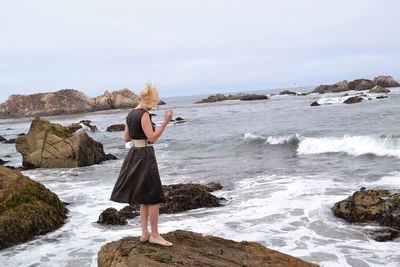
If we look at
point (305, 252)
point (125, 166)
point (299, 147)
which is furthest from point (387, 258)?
point (299, 147)

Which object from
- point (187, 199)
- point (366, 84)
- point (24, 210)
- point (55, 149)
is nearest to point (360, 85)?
point (366, 84)

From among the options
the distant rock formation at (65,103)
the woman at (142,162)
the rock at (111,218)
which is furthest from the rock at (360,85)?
the woman at (142,162)

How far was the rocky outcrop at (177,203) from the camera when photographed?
10102mm

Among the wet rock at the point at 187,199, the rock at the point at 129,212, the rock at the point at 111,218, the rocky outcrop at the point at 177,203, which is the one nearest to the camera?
the rock at the point at 111,218

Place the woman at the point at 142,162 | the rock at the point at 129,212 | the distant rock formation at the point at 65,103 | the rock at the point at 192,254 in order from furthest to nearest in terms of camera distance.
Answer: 1. the distant rock formation at the point at 65,103
2. the rock at the point at 129,212
3. the woman at the point at 142,162
4. the rock at the point at 192,254

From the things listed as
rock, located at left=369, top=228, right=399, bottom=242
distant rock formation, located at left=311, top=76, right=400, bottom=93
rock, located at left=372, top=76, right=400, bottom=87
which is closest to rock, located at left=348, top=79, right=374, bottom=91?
distant rock formation, located at left=311, top=76, right=400, bottom=93

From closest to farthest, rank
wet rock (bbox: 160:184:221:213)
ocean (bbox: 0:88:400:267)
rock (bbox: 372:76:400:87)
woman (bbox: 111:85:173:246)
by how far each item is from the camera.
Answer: woman (bbox: 111:85:173:246) → ocean (bbox: 0:88:400:267) → wet rock (bbox: 160:184:221:213) → rock (bbox: 372:76:400:87)

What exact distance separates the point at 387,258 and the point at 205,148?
1733cm

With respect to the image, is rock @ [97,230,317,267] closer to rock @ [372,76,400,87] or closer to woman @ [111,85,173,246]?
woman @ [111,85,173,246]

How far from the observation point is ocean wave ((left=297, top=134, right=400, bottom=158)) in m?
19.0

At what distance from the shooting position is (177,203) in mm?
11055

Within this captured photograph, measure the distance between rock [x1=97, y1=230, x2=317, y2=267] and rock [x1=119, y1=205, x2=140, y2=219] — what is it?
13.6 feet

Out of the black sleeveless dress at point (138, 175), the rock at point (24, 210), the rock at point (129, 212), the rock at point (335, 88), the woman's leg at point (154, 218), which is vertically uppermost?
the rock at point (335, 88)

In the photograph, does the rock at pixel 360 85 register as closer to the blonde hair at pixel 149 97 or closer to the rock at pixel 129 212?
the rock at pixel 129 212
